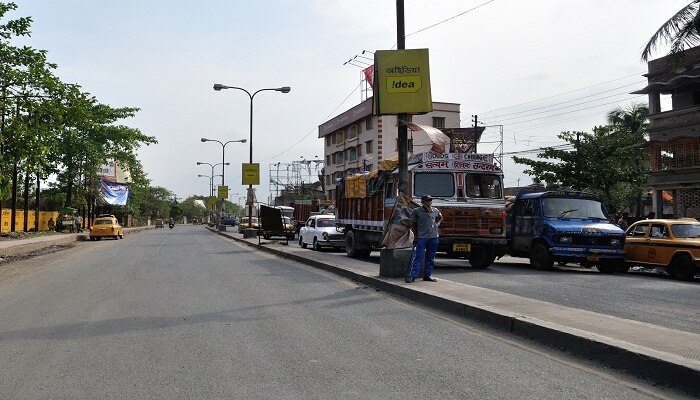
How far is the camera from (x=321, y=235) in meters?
24.5

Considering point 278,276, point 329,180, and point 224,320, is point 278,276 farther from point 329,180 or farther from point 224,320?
point 329,180

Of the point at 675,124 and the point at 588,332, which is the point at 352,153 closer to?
the point at 675,124

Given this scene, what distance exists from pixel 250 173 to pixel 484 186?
18957mm

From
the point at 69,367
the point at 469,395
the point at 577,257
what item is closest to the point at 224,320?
the point at 69,367

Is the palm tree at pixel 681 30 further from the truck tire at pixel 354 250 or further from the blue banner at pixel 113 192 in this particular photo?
the blue banner at pixel 113 192

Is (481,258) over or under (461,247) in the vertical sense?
under

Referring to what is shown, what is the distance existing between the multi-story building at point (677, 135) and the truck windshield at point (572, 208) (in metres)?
14.0

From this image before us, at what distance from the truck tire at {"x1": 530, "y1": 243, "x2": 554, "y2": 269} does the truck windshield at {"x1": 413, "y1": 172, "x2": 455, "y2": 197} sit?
116 inches

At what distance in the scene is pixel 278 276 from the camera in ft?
45.2

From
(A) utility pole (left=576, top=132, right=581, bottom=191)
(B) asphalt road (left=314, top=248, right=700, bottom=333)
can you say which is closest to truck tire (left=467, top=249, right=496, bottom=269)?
(B) asphalt road (left=314, top=248, right=700, bottom=333)

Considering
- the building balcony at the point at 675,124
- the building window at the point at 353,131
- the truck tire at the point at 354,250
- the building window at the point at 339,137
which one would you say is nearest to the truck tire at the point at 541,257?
the truck tire at the point at 354,250

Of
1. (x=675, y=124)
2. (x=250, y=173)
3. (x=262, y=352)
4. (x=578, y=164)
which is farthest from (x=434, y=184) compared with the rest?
(x=675, y=124)

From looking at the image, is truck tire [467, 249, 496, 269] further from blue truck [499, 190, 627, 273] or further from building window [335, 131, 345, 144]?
building window [335, 131, 345, 144]

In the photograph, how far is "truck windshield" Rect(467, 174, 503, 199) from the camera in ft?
52.6
